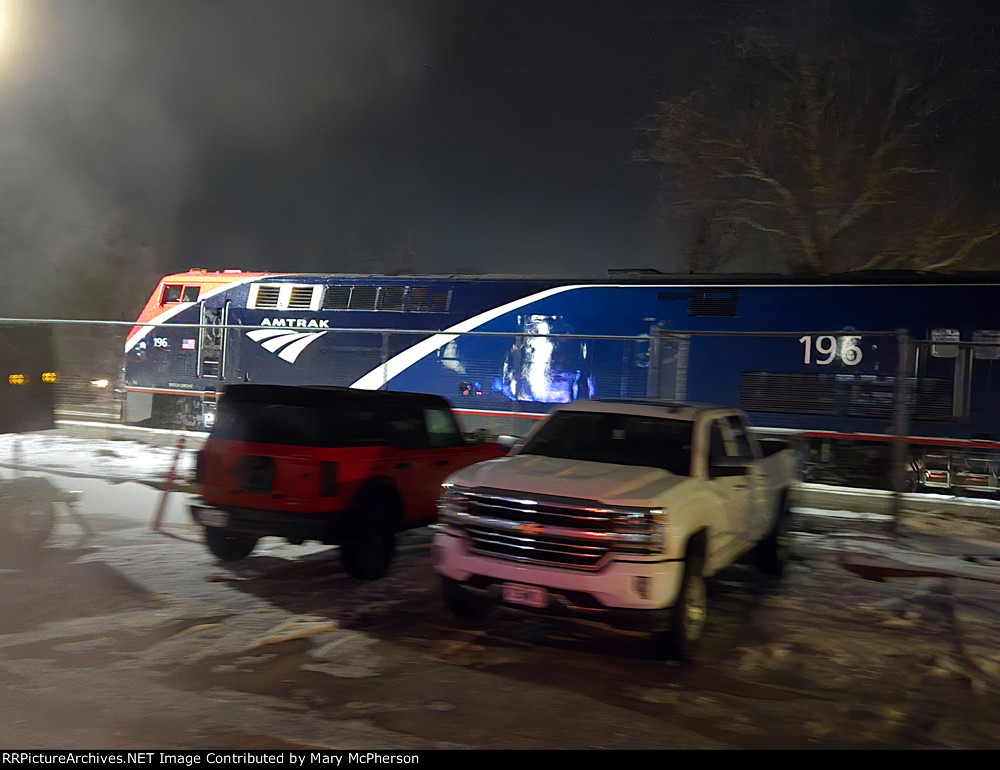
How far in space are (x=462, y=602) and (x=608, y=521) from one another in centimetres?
153

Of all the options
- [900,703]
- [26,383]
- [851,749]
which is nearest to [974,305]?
[900,703]

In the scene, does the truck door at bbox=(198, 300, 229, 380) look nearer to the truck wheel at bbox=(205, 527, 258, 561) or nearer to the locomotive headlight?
the truck wheel at bbox=(205, 527, 258, 561)

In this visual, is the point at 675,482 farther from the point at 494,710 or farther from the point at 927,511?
the point at 927,511

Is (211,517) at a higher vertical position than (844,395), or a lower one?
lower

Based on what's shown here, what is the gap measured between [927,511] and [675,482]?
8.17 meters

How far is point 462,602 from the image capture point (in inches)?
271

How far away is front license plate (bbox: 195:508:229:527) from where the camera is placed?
25.8ft

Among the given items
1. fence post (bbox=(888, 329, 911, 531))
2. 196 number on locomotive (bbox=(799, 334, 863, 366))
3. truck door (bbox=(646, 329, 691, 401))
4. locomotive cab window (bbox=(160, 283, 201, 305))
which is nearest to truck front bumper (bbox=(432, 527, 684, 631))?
fence post (bbox=(888, 329, 911, 531))

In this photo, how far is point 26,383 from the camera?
508 inches

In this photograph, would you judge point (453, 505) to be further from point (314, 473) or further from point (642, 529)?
point (314, 473)

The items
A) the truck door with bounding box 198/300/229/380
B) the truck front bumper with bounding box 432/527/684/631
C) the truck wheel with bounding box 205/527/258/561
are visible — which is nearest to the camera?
the truck front bumper with bounding box 432/527/684/631

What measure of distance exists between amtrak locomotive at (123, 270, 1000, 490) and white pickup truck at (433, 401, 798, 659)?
521 cm

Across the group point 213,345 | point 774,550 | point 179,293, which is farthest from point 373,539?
point 179,293

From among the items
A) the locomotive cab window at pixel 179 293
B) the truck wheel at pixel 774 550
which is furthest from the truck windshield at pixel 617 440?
the locomotive cab window at pixel 179 293
